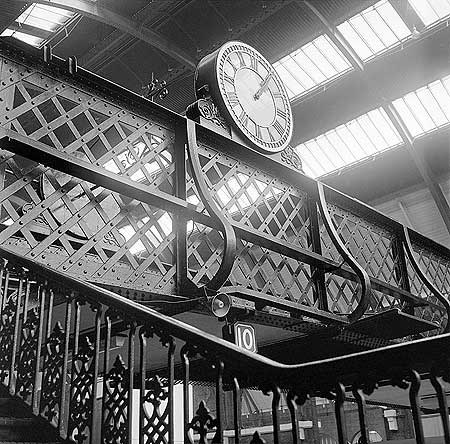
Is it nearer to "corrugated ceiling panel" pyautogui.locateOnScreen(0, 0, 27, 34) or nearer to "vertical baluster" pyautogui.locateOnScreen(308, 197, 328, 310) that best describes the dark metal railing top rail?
"vertical baluster" pyautogui.locateOnScreen(308, 197, 328, 310)

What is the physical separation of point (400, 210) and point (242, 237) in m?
10.3

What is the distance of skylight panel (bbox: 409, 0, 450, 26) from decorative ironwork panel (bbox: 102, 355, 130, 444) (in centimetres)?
1104

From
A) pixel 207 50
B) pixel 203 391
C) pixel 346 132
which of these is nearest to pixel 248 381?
pixel 207 50

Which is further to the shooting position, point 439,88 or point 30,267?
point 439,88

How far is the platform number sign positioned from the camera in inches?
A: 202

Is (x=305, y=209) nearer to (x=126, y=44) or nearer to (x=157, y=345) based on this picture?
(x=157, y=345)

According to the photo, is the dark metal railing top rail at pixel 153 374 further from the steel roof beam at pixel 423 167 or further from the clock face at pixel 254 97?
the steel roof beam at pixel 423 167

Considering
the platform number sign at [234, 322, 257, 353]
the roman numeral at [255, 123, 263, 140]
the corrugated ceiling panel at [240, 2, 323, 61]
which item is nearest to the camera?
the platform number sign at [234, 322, 257, 353]

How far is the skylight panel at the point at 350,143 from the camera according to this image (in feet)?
45.9

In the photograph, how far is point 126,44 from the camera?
13.4m

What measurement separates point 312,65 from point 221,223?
974 cm

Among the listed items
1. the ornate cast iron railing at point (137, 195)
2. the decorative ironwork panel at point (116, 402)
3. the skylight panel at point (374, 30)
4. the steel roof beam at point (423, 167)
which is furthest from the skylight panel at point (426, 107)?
the decorative ironwork panel at point (116, 402)

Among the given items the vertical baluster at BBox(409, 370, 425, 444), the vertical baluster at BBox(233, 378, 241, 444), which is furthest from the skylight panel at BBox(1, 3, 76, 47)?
the vertical baluster at BBox(409, 370, 425, 444)

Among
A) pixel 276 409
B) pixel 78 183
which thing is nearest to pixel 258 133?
pixel 78 183
